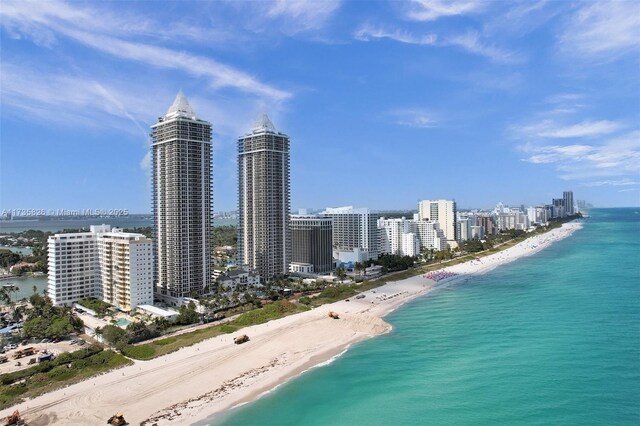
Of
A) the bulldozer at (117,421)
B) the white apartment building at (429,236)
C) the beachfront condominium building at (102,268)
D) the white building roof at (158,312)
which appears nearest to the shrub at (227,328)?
the white building roof at (158,312)

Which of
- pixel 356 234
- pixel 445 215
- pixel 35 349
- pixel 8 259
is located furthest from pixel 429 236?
pixel 8 259

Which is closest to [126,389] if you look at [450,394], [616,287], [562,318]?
[450,394]

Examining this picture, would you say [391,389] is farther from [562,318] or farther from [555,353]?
[562,318]

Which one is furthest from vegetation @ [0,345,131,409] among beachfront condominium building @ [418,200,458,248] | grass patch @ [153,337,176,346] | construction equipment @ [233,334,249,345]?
beachfront condominium building @ [418,200,458,248]

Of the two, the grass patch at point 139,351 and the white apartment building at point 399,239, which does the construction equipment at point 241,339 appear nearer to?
the grass patch at point 139,351

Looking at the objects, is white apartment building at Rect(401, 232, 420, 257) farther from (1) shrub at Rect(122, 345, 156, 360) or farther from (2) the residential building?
(1) shrub at Rect(122, 345, 156, 360)
